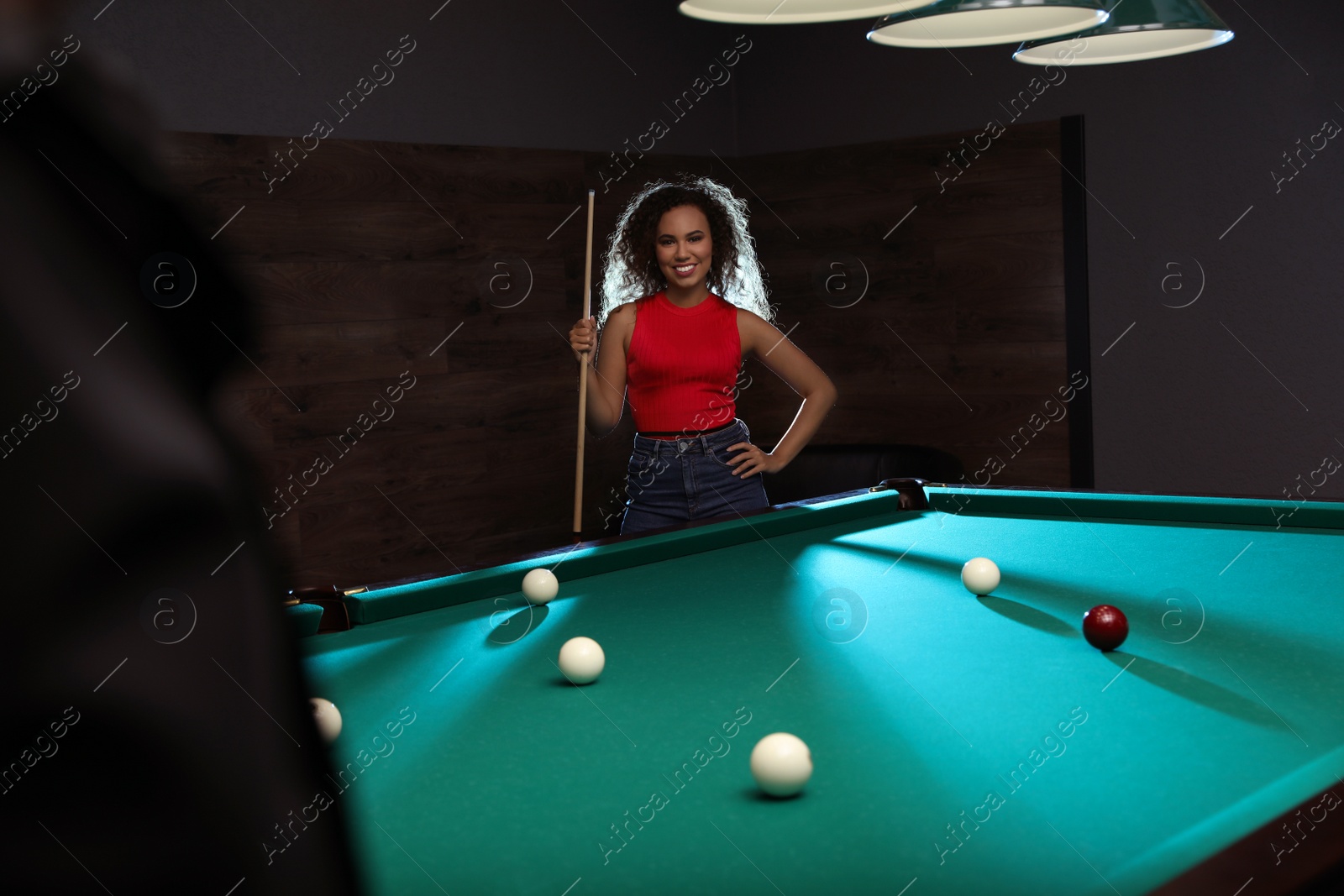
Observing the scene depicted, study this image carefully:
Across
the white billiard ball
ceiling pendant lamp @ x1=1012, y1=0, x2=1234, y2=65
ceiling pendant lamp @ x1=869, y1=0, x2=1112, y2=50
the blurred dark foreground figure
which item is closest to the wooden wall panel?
ceiling pendant lamp @ x1=1012, y1=0, x2=1234, y2=65

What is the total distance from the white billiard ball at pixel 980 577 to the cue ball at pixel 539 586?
697 mm

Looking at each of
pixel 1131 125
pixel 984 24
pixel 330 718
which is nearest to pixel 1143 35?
pixel 984 24

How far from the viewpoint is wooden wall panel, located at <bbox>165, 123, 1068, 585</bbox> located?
4168 mm

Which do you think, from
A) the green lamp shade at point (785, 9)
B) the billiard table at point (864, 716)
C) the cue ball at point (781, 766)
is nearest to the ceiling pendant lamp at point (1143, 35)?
the green lamp shade at point (785, 9)

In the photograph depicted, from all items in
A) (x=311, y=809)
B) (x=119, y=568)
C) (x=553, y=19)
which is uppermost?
(x=553, y=19)

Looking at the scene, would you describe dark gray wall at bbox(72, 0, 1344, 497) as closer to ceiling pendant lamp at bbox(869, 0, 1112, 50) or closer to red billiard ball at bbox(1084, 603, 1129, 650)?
ceiling pendant lamp at bbox(869, 0, 1112, 50)

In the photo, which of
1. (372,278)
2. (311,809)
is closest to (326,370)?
(372,278)

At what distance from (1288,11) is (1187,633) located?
3340 mm

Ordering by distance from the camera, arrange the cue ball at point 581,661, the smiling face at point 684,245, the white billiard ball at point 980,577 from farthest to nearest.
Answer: the smiling face at point 684,245
the white billiard ball at point 980,577
the cue ball at point 581,661

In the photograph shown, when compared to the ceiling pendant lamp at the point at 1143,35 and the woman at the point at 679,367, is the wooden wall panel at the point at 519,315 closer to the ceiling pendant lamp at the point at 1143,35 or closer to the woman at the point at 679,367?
the woman at the point at 679,367

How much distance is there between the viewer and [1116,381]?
4727mm

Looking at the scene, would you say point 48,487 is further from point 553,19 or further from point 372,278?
point 553,19

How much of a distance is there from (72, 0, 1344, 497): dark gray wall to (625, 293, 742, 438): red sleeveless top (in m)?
1.81

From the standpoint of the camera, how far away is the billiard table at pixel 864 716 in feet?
3.47
